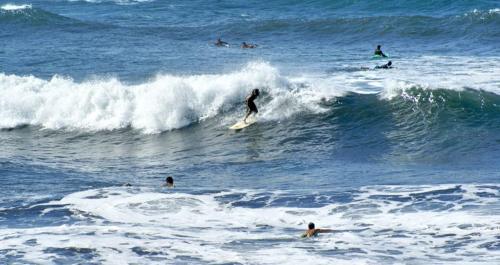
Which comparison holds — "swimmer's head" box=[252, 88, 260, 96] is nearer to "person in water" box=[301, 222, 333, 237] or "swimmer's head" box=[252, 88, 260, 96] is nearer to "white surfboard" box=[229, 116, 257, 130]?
"white surfboard" box=[229, 116, 257, 130]

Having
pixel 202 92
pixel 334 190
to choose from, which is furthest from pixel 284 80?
pixel 334 190

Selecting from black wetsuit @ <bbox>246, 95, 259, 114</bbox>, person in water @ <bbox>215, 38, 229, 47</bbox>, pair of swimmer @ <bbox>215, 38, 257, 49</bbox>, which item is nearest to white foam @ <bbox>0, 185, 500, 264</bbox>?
black wetsuit @ <bbox>246, 95, 259, 114</bbox>

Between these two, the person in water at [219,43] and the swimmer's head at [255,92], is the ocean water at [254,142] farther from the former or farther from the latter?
the swimmer's head at [255,92]

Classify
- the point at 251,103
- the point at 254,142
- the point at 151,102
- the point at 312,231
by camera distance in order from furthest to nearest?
1. the point at 151,102
2. the point at 251,103
3. the point at 254,142
4. the point at 312,231

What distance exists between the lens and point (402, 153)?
23453 millimetres

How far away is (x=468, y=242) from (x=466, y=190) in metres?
3.28

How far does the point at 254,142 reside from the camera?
25.5 metres

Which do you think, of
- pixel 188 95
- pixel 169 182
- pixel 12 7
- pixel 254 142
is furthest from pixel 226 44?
pixel 169 182

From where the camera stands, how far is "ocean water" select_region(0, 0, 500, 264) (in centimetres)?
1672

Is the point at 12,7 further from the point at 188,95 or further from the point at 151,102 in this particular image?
the point at 188,95

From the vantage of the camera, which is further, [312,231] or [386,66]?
[386,66]

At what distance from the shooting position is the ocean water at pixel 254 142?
16.7 meters

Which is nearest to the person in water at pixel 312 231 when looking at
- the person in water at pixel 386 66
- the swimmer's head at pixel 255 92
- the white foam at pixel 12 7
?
the swimmer's head at pixel 255 92

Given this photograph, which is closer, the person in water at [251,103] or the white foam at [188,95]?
the person in water at [251,103]
